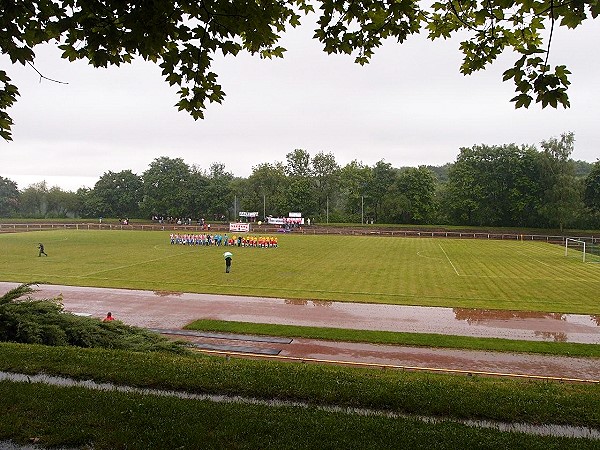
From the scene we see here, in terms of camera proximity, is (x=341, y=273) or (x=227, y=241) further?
(x=227, y=241)

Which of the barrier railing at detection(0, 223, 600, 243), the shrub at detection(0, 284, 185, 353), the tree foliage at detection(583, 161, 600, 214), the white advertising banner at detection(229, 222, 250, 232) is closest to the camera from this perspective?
the shrub at detection(0, 284, 185, 353)

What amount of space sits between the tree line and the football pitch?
3085 centimetres

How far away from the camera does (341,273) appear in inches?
1137

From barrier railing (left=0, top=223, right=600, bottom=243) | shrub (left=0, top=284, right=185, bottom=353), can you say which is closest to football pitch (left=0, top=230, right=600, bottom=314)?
shrub (left=0, top=284, right=185, bottom=353)

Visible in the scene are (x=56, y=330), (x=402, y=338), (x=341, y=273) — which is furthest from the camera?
(x=341, y=273)

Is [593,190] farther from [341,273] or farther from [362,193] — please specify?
[341,273]

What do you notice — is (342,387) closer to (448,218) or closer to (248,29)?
(248,29)

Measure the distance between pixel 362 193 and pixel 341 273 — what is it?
60.9m

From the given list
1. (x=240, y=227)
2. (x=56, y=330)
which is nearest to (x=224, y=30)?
(x=56, y=330)

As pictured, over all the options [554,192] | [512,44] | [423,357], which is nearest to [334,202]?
[554,192]

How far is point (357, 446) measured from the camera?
5441 millimetres

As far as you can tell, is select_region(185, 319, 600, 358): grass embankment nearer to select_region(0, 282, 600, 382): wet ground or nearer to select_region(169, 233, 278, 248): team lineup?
select_region(0, 282, 600, 382): wet ground

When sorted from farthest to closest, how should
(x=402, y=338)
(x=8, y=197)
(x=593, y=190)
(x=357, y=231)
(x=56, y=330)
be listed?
(x=8, y=197) < (x=357, y=231) < (x=593, y=190) < (x=402, y=338) < (x=56, y=330)

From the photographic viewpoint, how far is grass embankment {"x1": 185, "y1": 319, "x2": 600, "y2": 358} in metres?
14.1
